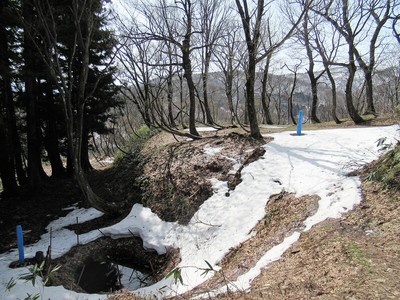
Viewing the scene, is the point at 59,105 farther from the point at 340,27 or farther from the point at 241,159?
the point at 340,27

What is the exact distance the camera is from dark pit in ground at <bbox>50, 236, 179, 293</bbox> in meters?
6.90

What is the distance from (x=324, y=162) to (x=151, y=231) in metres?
5.29

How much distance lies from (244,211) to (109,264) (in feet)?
13.0

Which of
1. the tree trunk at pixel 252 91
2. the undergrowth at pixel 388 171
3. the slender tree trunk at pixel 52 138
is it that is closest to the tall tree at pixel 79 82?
the tree trunk at pixel 252 91

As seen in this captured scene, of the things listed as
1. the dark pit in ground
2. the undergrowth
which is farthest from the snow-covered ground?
the undergrowth

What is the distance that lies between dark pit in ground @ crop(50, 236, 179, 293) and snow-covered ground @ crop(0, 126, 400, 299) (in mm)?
275

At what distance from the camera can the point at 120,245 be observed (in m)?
8.34

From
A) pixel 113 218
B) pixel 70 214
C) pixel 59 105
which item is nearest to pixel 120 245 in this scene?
pixel 113 218

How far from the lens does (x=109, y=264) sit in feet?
25.8

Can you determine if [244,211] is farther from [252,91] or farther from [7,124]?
[7,124]

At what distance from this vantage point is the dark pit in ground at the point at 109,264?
6.90m

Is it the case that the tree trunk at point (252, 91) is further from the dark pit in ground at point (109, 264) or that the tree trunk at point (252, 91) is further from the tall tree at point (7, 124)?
the tall tree at point (7, 124)

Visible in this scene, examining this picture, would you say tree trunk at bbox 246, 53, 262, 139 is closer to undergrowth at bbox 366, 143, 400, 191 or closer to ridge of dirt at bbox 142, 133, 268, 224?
ridge of dirt at bbox 142, 133, 268, 224

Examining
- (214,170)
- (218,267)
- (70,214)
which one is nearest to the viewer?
(218,267)
